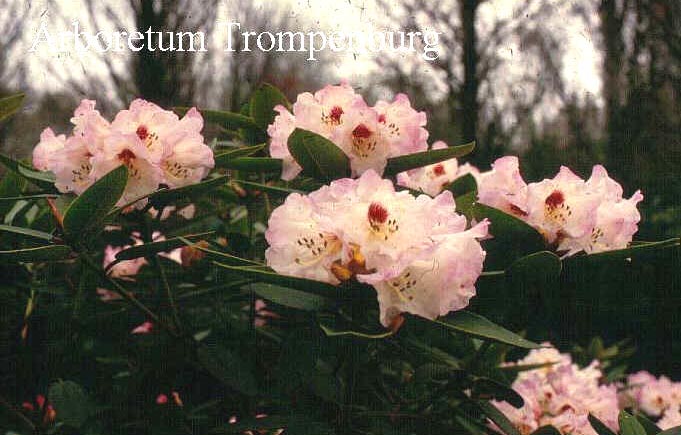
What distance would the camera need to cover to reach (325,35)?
1.54 metres

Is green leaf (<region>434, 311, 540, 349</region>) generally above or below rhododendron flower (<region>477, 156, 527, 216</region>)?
below

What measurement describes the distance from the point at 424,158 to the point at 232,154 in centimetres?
29

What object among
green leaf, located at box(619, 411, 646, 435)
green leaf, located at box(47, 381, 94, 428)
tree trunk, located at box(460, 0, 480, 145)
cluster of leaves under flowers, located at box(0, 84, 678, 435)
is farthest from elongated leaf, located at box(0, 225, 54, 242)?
tree trunk, located at box(460, 0, 480, 145)

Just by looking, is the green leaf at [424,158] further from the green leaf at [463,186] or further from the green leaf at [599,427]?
the green leaf at [599,427]

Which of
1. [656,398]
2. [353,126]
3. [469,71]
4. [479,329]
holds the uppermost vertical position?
[469,71]

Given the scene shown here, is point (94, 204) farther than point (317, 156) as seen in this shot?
No

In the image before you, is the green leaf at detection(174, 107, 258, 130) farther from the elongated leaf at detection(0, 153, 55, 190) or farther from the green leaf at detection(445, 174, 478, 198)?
the green leaf at detection(445, 174, 478, 198)

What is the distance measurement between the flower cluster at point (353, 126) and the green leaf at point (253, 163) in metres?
0.01

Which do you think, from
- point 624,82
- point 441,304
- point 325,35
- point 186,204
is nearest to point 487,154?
point 624,82

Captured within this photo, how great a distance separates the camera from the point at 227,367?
3.49ft

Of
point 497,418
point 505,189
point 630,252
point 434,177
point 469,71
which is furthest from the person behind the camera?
point 469,71

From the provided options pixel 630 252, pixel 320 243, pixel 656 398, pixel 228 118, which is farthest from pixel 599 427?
pixel 656 398

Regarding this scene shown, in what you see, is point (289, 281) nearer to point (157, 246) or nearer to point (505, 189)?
point (157, 246)

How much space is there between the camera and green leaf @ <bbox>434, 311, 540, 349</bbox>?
2.49 ft
